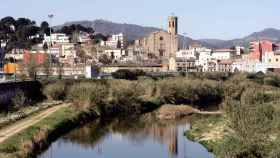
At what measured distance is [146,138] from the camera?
124ft

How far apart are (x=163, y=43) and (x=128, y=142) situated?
4303 inches

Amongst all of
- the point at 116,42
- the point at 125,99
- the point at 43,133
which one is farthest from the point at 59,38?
the point at 43,133

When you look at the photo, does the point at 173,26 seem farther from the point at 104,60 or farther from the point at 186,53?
the point at 104,60

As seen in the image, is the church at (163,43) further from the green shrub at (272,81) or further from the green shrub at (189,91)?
the green shrub at (189,91)

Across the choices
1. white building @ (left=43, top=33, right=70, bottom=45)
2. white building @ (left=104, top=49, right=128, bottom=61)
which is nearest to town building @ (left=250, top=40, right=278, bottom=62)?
white building @ (left=104, top=49, right=128, bottom=61)

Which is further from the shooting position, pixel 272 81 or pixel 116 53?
pixel 116 53

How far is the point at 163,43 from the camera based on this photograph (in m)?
145

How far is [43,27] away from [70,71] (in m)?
51.0

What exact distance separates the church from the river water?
314ft

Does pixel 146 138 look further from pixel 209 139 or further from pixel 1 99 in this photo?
pixel 1 99

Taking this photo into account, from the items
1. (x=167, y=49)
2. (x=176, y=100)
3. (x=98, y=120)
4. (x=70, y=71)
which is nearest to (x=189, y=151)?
(x=98, y=120)

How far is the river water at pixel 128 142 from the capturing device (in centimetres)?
3155

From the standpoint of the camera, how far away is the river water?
31.5 m

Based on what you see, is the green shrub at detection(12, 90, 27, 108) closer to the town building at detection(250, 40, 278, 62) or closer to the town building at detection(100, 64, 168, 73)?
the town building at detection(100, 64, 168, 73)
